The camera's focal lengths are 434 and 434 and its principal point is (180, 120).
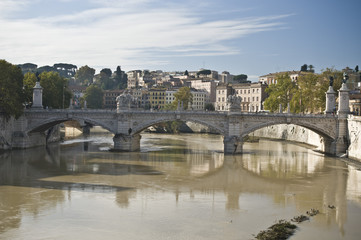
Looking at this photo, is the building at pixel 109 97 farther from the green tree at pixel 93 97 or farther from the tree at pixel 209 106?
the tree at pixel 209 106

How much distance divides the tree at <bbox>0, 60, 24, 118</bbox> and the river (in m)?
4.21

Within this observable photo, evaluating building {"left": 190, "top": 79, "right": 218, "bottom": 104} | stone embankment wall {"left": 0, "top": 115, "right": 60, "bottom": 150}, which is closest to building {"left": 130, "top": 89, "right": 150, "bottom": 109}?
building {"left": 190, "top": 79, "right": 218, "bottom": 104}

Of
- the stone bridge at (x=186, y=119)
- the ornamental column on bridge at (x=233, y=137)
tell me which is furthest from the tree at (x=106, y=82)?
the ornamental column on bridge at (x=233, y=137)

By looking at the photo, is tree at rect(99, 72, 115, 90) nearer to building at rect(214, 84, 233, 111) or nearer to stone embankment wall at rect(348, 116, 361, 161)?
building at rect(214, 84, 233, 111)

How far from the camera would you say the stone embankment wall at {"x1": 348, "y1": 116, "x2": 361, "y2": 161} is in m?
38.6

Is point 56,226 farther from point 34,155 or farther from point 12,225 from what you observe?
point 34,155

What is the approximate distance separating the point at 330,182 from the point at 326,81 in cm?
2685

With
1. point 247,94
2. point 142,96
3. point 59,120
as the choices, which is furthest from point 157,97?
point 59,120

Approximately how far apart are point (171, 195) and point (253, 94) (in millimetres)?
62514

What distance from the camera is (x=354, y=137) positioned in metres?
39.9

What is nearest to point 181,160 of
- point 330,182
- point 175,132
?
point 330,182

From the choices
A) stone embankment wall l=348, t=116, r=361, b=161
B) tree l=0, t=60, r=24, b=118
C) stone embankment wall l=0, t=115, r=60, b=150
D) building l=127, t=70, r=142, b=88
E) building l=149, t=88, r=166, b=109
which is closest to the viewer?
stone embankment wall l=348, t=116, r=361, b=161

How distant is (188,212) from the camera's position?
70.5 ft

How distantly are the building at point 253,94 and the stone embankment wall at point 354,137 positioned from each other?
40.5m
